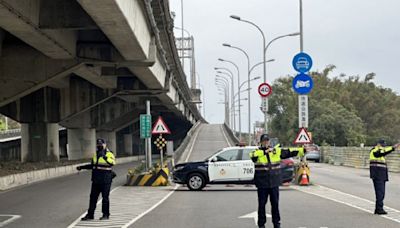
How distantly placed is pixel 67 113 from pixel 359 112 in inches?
2722

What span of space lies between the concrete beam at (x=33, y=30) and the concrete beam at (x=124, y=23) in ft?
6.41

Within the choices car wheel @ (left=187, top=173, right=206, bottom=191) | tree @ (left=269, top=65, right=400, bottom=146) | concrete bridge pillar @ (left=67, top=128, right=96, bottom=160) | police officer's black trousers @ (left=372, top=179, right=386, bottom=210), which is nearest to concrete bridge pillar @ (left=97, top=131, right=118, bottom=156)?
concrete bridge pillar @ (left=67, top=128, right=96, bottom=160)

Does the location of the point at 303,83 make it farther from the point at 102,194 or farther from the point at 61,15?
the point at 102,194

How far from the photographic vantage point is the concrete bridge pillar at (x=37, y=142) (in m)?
42.1

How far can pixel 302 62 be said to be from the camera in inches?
950

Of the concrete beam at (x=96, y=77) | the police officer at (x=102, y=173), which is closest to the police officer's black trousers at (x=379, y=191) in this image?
the police officer at (x=102, y=173)

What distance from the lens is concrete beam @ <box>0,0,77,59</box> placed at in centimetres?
1720

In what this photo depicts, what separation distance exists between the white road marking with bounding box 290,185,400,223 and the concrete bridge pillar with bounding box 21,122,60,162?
23.0 meters

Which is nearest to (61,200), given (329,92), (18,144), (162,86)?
(162,86)

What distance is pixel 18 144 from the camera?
3123 inches

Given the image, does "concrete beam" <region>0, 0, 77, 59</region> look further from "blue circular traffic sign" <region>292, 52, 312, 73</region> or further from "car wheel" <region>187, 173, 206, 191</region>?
"blue circular traffic sign" <region>292, 52, 312, 73</region>

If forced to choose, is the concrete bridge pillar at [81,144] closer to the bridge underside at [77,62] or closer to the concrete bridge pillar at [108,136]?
the bridge underside at [77,62]

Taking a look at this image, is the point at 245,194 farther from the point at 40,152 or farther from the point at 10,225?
the point at 40,152

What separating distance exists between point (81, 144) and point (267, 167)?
1749 inches
